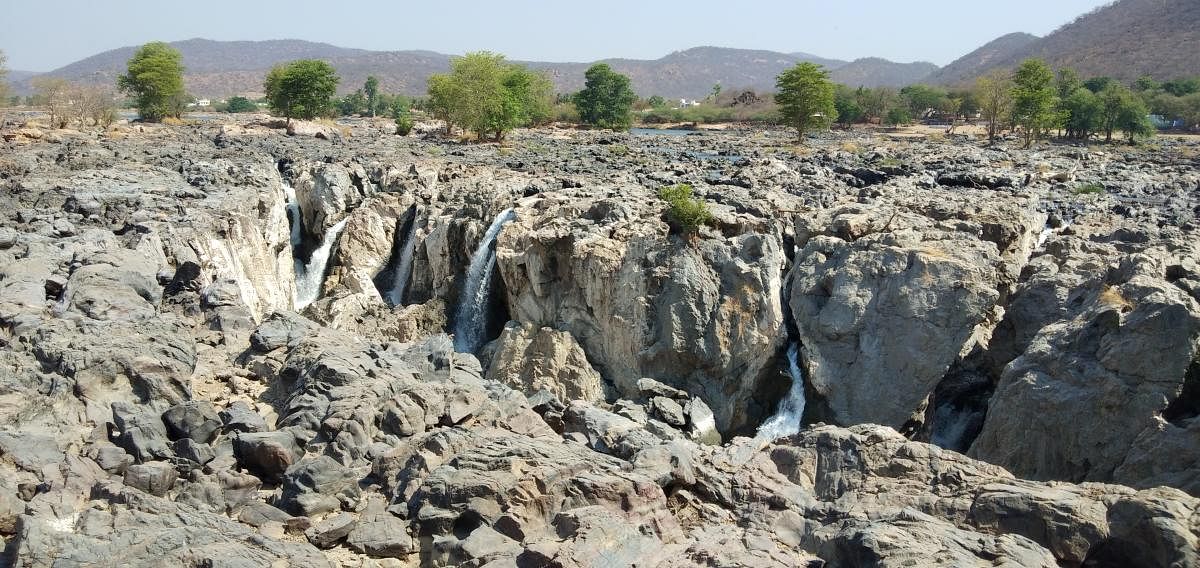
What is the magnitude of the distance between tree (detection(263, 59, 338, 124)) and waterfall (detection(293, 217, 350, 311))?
32289mm

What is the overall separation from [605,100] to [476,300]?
58284 millimetres

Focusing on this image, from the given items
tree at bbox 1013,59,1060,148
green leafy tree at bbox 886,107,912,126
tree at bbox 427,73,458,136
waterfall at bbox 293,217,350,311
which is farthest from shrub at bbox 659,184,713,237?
green leafy tree at bbox 886,107,912,126

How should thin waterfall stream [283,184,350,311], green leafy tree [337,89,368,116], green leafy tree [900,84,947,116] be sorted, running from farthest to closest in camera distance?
green leafy tree [337,89,368,116] < green leafy tree [900,84,947,116] < thin waterfall stream [283,184,350,311]

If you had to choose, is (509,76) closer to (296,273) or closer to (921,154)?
(921,154)

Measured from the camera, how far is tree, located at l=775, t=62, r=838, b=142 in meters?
56.1

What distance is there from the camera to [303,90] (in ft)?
196

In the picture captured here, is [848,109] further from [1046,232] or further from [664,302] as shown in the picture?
[664,302]

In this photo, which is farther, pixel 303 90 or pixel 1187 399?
pixel 303 90

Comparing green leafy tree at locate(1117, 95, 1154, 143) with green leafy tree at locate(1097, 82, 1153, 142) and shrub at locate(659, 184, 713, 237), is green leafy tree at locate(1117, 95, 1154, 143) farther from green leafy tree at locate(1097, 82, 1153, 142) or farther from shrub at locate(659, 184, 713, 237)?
shrub at locate(659, 184, 713, 237)

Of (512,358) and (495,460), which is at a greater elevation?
(495,460)

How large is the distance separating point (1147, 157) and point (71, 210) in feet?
165

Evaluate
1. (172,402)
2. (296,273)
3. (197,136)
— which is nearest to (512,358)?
(172,402)

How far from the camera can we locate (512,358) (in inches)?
851

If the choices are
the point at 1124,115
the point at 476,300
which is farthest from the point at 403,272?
the point at 1124,115
